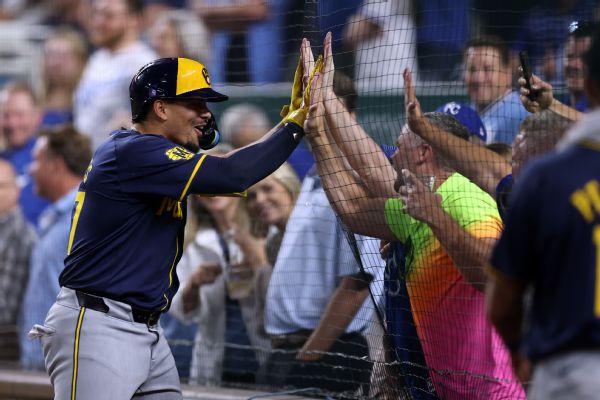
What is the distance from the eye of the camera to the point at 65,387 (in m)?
3.80

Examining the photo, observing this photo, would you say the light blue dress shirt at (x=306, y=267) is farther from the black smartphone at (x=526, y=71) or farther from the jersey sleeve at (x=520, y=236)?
the jersey sleeve at (x=520, y=236)

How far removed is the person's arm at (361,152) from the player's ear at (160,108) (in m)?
0.70

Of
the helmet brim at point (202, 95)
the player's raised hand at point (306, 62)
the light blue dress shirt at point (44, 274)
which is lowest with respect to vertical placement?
the light blue dress shirt at point (44, 274)

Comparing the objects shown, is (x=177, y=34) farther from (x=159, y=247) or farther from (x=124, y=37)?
(x=159, y=247)

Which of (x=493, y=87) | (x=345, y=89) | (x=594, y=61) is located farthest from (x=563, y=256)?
(x=345, y=89)

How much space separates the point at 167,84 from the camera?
3.98m

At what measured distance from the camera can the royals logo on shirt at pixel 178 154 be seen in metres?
3.80

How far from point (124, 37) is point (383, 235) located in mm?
3838

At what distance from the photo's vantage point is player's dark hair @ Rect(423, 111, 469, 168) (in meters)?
4.27

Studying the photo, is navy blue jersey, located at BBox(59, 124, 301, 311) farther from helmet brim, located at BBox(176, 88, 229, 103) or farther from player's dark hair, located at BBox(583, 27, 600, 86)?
player's dark hair, located at BBox(583, 27, 600, 86)

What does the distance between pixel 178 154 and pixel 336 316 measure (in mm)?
1595

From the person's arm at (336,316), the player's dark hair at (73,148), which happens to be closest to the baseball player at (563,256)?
the person's arm at (336,316)

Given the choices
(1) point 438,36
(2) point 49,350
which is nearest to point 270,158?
(2) point 49,350

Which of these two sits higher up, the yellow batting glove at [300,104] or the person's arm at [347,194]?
the yellow batting glove at [300,104]
